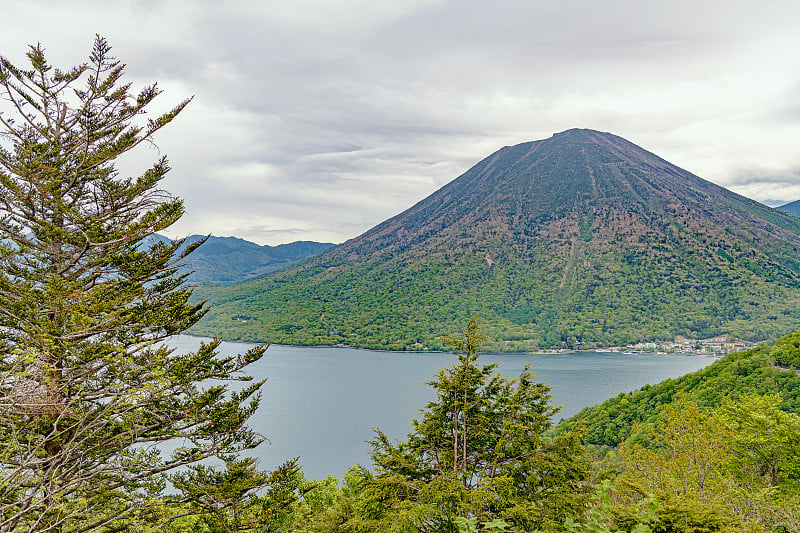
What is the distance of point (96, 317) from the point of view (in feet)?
19.9

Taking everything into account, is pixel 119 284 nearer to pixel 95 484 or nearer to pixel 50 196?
pixel 50 196

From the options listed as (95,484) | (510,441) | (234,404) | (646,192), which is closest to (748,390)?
(510,441)

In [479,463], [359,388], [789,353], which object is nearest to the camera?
[479,463]

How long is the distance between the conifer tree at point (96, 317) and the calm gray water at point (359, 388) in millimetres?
17140

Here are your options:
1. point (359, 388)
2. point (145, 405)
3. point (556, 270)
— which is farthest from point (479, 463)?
point (556, 270)

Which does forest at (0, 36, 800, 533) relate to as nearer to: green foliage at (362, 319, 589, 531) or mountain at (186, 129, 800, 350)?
green foliage at (362, 319, 589, 531)

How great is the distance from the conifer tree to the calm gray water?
1714 centimetres

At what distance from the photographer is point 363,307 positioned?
355ft

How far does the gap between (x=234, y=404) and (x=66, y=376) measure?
264 cm

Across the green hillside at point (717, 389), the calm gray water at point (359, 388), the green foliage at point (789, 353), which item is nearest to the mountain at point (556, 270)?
the calm gray water at point (359, 388)

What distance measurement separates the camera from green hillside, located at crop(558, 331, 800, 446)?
79.8 feet

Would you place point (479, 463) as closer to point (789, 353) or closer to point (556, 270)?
point (789, 353)

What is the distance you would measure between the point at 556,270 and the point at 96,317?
127247mm

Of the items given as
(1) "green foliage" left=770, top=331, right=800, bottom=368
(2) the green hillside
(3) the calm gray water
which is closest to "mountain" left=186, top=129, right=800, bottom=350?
(3) the calm gray water
